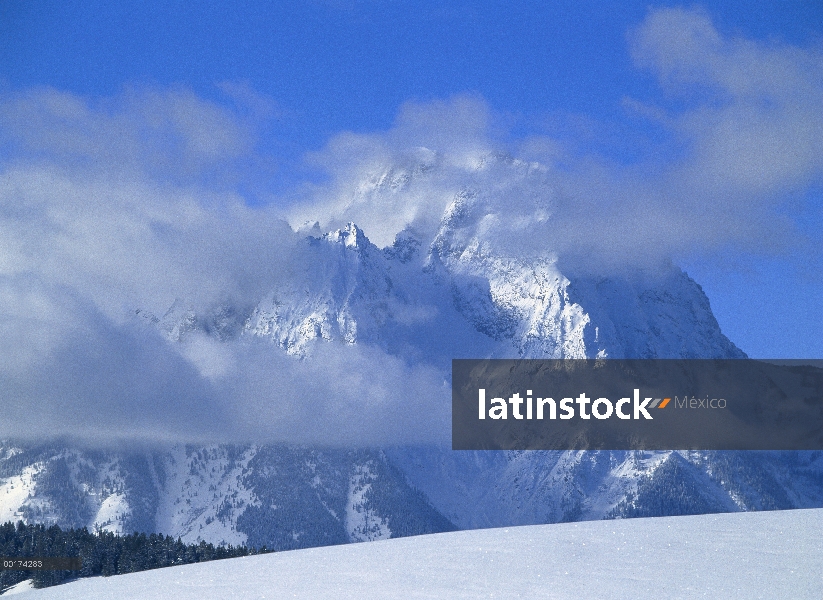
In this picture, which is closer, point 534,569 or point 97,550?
point 534,569

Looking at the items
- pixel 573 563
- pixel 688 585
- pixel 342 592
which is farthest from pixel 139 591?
pixel 688 585

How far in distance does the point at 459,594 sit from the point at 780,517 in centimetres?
1776

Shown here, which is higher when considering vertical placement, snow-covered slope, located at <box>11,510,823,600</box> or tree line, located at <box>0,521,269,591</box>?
tree line, located at <box>0,521,269,591</box>

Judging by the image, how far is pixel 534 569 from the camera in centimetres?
2998

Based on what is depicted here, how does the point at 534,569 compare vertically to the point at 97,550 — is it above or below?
below

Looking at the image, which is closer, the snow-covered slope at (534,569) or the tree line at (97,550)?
the snow-covered slope at (534,569)

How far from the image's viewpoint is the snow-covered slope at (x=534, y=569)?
28031mm

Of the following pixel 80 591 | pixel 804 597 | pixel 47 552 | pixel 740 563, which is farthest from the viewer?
pixel 47 552

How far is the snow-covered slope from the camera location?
28.0 meters

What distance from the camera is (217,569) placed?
33.1 metres

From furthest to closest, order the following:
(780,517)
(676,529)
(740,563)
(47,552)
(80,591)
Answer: (47,552) < (780,517) < (676,529) < (80,591) < (740,563)

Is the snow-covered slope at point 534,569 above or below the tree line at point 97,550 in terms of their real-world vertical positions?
below

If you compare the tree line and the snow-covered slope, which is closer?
the snow-covered slope

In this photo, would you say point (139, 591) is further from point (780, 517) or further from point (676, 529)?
point (780, 517)
